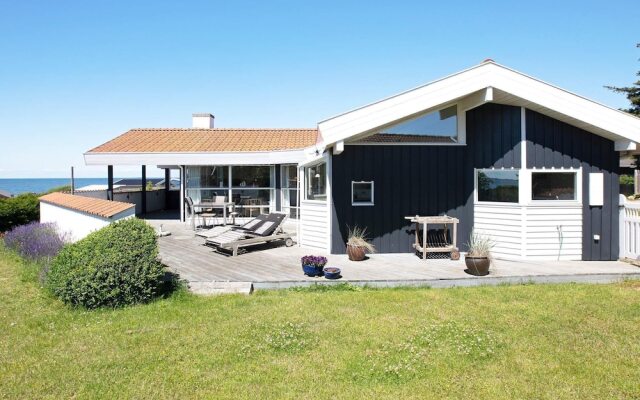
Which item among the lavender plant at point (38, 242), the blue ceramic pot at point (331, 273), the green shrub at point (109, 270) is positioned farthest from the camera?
the lavender plant at point (38, 242)

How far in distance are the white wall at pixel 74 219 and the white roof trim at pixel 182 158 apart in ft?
7.89

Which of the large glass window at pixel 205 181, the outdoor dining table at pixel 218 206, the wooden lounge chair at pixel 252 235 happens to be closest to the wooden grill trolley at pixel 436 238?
the wooden lounge chair at pixel 252 235

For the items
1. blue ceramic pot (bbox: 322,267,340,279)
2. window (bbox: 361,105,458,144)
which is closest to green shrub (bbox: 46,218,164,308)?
blue ceramic pot (bbox: 322,267,340,279)

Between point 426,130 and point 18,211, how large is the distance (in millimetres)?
14711

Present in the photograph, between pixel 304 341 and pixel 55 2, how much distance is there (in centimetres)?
1109

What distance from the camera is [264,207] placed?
14.6m

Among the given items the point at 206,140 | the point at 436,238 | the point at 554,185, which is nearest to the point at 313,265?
the point at 436,238

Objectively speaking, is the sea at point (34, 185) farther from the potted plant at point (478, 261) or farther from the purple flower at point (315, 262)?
the potted plant at point (478, 261)

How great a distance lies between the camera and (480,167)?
29.7ft

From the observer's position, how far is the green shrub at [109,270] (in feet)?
18.5

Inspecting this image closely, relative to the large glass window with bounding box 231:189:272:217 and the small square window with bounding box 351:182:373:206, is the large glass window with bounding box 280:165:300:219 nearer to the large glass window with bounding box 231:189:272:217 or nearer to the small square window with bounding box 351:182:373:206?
the large glass window with bounding box 231:189:272:217

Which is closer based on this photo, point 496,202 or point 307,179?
point 496,202

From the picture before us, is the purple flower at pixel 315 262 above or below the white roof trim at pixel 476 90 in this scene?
below

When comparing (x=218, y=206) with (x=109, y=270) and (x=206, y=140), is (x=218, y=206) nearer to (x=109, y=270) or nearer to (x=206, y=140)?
(x=206, y=140)
